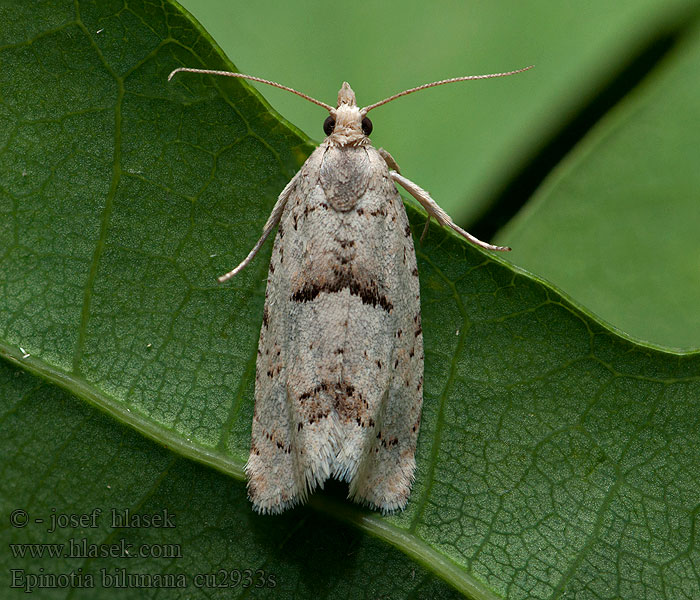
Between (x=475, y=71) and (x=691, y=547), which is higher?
(x=475, y=71)

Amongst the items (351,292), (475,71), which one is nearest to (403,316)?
(351,292)

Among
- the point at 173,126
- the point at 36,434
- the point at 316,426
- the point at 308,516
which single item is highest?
the point at 173,126

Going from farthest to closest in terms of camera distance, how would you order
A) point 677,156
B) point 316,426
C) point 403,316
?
point 677,156 < point 403,316 < point 316,426

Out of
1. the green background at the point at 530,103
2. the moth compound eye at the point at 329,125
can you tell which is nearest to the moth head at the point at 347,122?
the moth compound eye at the point at 329,125

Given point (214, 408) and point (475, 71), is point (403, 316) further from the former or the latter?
point (475, 71)

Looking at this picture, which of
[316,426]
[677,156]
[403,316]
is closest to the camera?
[316,426]
